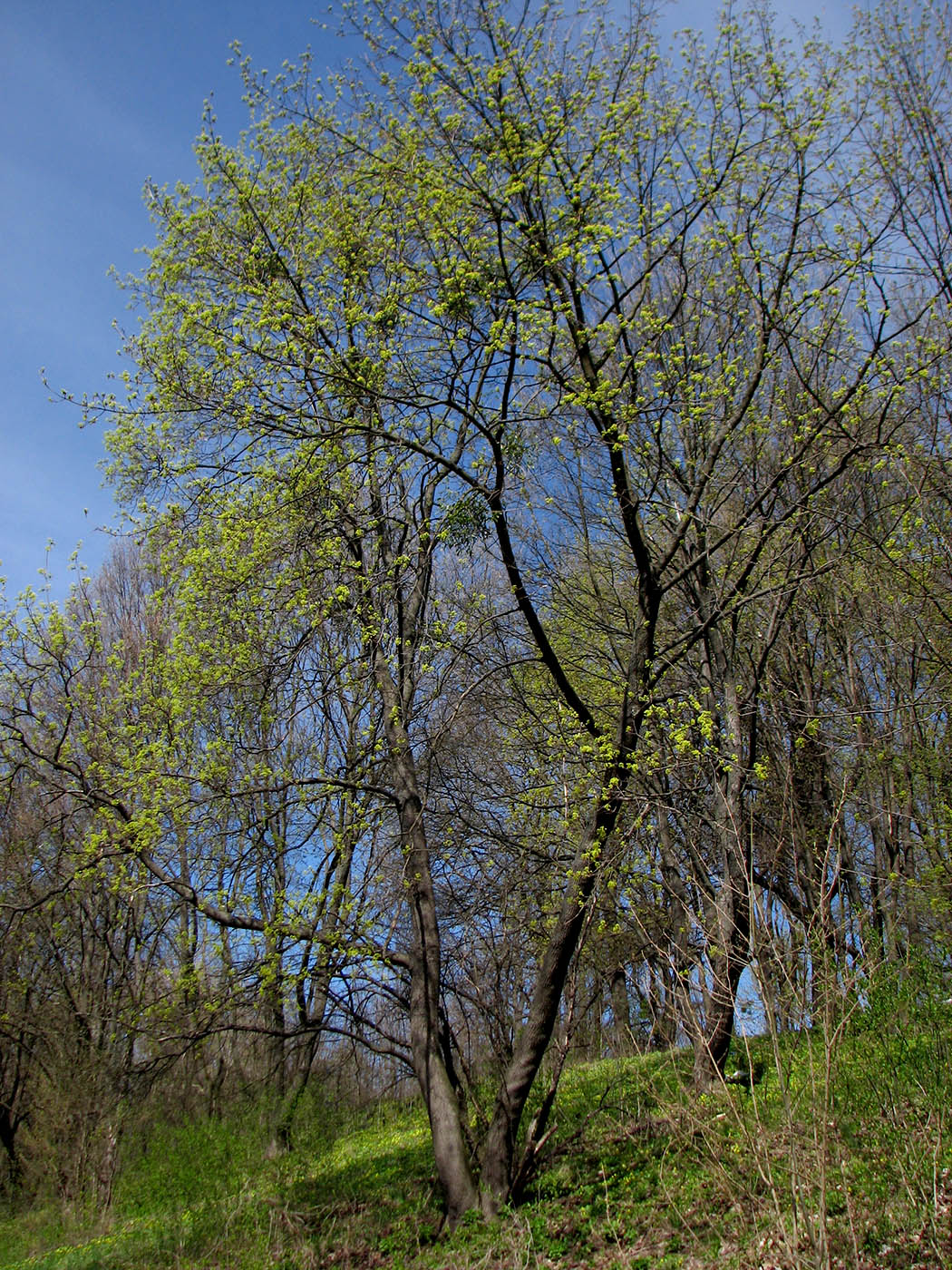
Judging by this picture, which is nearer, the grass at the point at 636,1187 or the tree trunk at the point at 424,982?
the grass at the point at 636,1187

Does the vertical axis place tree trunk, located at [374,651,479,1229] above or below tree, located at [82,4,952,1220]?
below

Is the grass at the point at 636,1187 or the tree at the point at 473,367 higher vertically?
the tree at the point at 473,367

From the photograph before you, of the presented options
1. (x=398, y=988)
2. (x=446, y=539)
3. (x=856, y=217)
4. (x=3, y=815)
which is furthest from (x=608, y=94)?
(x=3, y=815)

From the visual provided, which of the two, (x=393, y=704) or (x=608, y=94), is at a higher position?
(x=608, y=94)

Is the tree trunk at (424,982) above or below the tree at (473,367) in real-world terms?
below

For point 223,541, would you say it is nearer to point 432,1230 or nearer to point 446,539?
point 446,539

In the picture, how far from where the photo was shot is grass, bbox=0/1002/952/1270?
15.0 feet

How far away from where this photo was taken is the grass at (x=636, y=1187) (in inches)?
181

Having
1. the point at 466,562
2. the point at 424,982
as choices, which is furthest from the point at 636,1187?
the point at 466,562

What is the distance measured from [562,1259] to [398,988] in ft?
9.56

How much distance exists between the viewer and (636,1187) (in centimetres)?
676

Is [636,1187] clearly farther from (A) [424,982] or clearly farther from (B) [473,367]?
(B) [473,367]

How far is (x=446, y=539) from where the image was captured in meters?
7.90

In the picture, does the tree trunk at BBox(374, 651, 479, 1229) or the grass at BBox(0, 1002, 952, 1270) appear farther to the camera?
the tree trunk at BBox(374, 651, 479, 1229)
